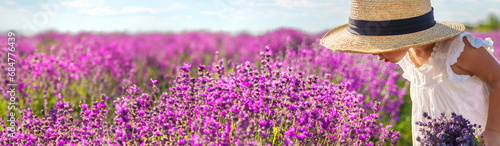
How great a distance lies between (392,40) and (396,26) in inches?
3.7

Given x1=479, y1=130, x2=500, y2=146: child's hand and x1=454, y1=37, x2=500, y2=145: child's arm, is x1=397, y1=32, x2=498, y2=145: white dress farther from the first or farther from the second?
x1=479, y1=130, x2=500, y2=146: child's hand

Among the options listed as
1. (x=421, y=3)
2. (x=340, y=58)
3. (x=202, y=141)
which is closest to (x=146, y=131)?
(x=202, y=141)

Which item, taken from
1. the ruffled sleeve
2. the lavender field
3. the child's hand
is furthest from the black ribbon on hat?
the child's hand

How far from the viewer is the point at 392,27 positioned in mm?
2348

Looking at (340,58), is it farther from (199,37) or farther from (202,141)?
(199,37)

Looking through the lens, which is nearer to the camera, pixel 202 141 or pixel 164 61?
pixel 202 141

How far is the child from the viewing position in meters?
2.34

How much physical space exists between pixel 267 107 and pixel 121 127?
0.72m

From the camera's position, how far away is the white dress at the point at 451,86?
2398 mm

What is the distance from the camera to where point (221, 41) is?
809 centimetres

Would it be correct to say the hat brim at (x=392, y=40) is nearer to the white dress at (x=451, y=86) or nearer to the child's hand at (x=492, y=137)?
the white dress at (x=451, y=86)

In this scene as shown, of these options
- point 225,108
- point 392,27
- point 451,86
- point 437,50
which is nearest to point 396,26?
point 392,27

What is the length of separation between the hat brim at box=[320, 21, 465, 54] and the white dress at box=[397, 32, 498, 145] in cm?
10

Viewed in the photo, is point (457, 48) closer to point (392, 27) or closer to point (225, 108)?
point (392, 27)
